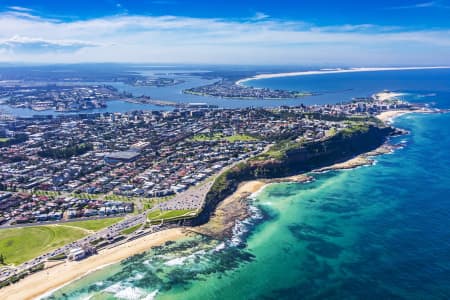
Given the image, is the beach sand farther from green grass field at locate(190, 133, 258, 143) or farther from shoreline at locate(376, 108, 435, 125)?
shoreline at locate(376, 108, 435, 125)

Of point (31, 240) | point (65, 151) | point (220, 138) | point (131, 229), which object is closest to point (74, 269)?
point (131, 229)

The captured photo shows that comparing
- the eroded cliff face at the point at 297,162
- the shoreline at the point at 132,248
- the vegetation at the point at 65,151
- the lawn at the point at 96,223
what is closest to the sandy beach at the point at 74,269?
the shoreline at the point at 132,248

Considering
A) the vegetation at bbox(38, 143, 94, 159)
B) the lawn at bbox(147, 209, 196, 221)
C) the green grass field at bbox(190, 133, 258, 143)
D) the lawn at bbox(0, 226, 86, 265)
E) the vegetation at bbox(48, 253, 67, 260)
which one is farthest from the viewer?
the green grass field at bbox(190, 133, 258, 143)

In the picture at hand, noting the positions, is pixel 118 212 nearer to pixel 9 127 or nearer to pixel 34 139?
pixel 34 139

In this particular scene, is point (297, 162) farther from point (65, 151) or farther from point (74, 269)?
point (65, 151)

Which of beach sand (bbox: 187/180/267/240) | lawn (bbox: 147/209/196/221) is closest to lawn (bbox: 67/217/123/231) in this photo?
lawn (bbox: 147/209/196/221)

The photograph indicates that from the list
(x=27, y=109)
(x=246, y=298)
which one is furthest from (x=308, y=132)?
(x=27, y=109)
